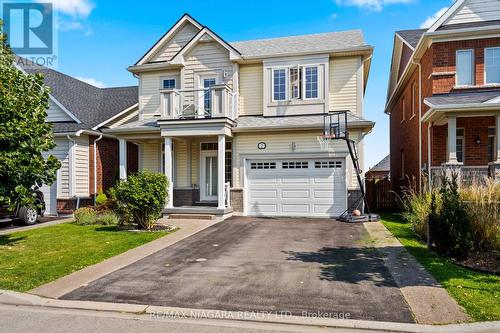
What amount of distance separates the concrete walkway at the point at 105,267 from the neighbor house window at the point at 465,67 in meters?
11.1

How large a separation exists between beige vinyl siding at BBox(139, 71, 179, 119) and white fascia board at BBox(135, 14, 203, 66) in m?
0.75

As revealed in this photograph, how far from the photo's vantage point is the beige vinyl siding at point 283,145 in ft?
46.3

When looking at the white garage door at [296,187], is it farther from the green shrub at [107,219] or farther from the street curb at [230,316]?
the street curb at [230,316]

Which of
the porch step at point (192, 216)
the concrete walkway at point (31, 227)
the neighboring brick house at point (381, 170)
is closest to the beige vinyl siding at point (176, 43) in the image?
the porch step at point (192, 216)

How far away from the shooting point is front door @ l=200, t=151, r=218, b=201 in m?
16.2

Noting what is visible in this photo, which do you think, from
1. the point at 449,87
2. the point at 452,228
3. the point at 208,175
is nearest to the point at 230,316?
the point at 452,228

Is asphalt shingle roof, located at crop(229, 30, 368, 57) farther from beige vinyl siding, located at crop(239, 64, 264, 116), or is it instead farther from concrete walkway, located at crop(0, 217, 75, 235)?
concrete walkway, located at crop(0, 217, 75, 235)

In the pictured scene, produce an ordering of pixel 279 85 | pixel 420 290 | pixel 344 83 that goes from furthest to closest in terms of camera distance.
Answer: pixel 279 85 < pixel 344 83 < pixel 420 290

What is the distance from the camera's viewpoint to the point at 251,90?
1598 cm

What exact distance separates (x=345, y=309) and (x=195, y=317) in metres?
2.04

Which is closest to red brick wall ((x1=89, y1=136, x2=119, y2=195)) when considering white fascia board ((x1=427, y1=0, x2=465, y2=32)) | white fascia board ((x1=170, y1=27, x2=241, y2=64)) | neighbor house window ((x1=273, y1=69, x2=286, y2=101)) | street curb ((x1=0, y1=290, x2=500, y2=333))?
white fascia board ((x1=170, y1=27, x2=241, y2=64))

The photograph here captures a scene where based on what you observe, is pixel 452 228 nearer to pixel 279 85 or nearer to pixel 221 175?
pixel 221 175

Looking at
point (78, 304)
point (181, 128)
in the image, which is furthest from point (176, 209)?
point (78, 304)

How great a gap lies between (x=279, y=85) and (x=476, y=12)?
26.1 feet
